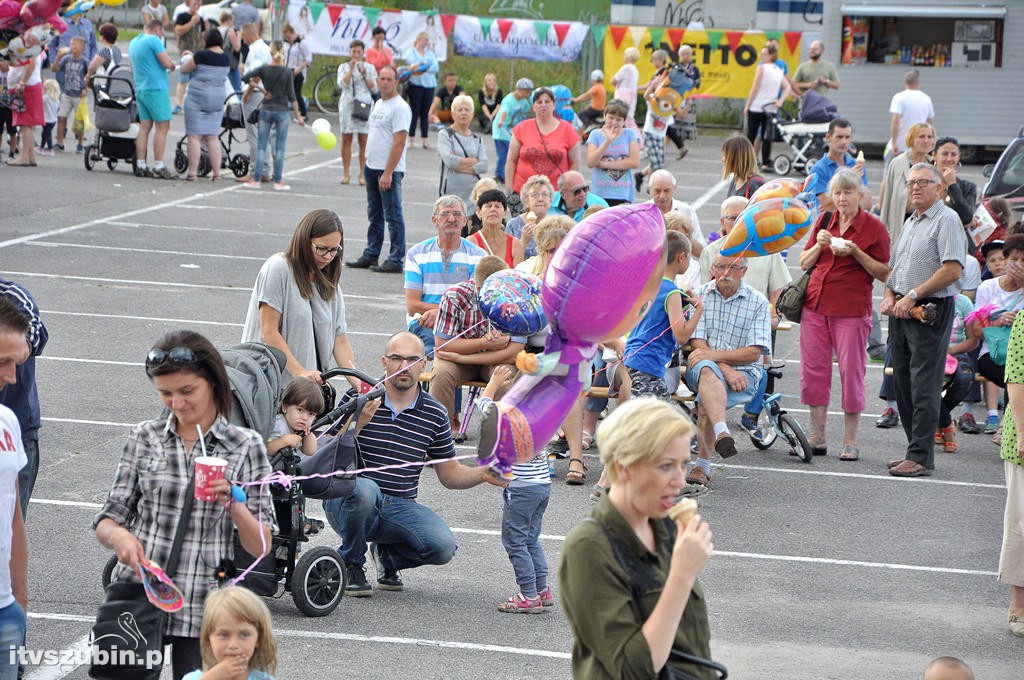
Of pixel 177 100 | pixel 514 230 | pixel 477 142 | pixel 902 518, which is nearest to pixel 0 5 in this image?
pixel 477 142

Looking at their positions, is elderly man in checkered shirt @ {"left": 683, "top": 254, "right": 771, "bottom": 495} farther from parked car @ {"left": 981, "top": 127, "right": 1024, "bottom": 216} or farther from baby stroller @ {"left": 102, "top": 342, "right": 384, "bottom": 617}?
parked car @ {"left": 981, "top": 127, "right": 1024, "bottom": 216}

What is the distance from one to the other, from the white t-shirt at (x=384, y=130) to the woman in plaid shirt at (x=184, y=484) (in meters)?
11.0

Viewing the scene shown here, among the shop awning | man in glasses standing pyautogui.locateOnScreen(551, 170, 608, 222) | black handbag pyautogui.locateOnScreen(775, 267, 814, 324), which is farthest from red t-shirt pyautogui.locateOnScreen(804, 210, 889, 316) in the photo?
the shop awning

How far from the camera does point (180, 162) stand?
21.9 meters

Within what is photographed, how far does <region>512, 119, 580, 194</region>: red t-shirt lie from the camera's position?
528 inches

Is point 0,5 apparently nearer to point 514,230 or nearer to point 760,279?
point 514,230

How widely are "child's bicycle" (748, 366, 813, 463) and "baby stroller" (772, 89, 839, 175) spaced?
15.1 m

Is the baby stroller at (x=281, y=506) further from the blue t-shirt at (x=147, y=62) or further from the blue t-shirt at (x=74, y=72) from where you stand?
the blue t-shirt at (x=74, y=72)

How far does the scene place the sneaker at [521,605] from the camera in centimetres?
699

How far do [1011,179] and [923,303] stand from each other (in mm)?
6443

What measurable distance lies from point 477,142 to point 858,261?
218 inches

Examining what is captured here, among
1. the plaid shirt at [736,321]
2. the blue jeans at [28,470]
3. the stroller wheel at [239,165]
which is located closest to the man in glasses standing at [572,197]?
the plaid shirt at [736,321]

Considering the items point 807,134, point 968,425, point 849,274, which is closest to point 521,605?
point 849,274

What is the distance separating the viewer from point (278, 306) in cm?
709
